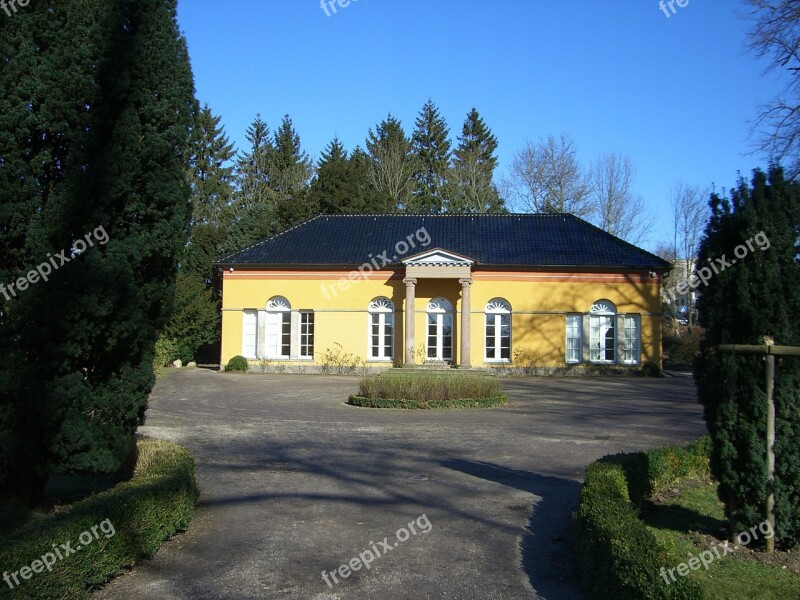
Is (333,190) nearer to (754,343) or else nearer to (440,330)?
(440,330)

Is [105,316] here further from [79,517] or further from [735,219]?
[735,219]

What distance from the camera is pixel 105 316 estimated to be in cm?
786

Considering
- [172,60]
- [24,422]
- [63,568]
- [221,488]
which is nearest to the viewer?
[63,568]

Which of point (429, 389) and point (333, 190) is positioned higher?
point (333, 190)

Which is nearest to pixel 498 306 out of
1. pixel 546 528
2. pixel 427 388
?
pixel 427 388

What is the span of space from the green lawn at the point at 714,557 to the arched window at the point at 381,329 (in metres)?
22.5

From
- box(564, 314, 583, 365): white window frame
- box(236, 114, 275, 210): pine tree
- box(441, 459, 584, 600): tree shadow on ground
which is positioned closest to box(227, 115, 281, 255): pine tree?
box(236, 114, 275, 210): pine tree

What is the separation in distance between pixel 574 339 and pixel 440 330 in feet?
19.3

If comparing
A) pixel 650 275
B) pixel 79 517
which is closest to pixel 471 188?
pixel 650 275

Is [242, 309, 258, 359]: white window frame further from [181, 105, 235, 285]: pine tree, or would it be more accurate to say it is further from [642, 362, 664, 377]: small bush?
[642, 362, 664, 377]: small bush

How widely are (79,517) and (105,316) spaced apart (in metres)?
2.76

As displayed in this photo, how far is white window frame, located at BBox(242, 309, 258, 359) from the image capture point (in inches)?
1261

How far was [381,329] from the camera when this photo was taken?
31625 millimetres

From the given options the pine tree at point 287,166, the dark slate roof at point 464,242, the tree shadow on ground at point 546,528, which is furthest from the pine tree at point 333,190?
the tree shadow on ground at point 546,528
